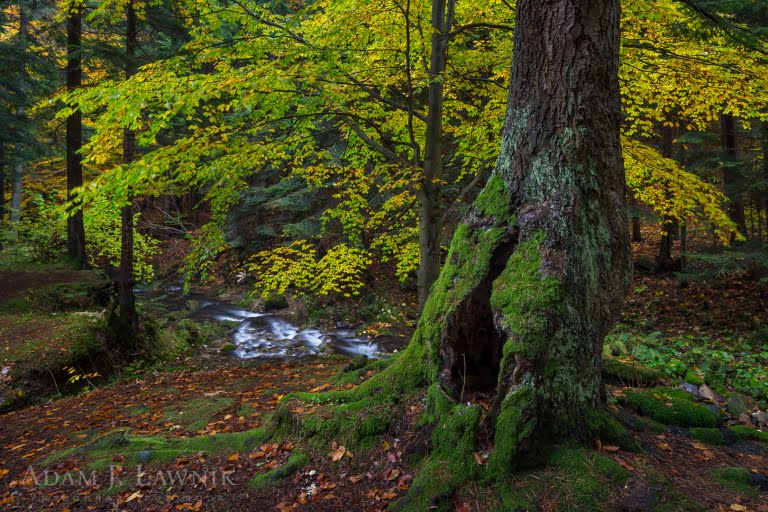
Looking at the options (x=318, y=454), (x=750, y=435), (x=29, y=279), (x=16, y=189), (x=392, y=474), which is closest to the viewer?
(x=392, y=474)

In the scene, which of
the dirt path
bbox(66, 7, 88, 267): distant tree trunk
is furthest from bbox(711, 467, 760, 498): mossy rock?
the dirt path

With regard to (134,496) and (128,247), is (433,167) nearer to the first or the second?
(134,496)

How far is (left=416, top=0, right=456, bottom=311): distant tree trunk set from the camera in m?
5.95

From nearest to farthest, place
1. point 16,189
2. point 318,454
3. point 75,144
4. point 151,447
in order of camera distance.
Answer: point 318,454 → point 151,447 → point 75,144 → point 16,189

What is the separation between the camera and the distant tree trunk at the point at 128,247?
8870 millimetres

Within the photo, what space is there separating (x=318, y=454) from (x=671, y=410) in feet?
10.6

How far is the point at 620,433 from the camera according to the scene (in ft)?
10.3

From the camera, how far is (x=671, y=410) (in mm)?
3965

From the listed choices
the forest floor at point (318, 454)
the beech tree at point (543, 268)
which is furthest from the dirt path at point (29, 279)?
the beech tree at point (543, 268)

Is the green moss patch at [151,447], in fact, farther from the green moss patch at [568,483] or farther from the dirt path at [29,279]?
the dirt path at [29,279]

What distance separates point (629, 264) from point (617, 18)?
1.84 m

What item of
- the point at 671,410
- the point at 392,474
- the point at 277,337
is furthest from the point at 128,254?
the point at 671,410

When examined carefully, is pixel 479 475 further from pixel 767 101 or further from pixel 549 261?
pixel 767 101

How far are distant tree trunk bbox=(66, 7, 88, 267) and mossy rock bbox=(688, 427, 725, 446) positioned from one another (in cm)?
1321
